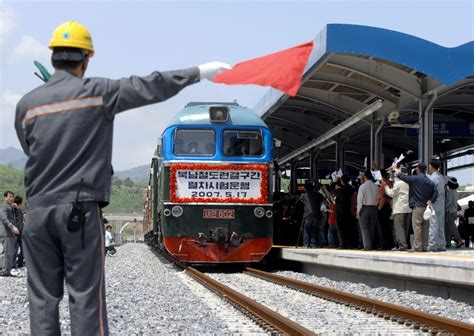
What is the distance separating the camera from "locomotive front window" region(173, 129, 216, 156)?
662 inches

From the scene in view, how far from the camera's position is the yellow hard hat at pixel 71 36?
394 cm

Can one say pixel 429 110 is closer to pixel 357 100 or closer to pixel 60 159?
pixel 357 100

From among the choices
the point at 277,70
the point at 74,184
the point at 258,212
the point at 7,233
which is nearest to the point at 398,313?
the point at 277,70

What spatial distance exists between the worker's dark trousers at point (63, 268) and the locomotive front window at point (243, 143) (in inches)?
511

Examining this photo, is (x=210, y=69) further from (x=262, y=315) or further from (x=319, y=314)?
(x=319, y=314)

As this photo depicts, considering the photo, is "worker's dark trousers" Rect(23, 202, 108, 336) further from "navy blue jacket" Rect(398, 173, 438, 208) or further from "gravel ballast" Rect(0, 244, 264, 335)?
"navy blue jacket" Rect(398, 173, 438, 208)

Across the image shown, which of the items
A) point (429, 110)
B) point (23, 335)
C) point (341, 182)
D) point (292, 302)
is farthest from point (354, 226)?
point (23, 335)

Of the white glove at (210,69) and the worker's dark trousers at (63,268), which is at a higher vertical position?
the white glove at (210,69)

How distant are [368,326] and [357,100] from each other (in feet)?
39.9

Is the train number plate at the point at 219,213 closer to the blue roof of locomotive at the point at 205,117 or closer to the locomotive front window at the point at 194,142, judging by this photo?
the locomotive front window at the point at 194,142

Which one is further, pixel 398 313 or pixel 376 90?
pixel 376 90

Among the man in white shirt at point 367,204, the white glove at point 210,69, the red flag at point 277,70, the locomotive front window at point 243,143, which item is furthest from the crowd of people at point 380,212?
the white glove at point 210,69

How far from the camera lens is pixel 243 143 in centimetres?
1700

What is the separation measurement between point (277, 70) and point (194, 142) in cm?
1262
